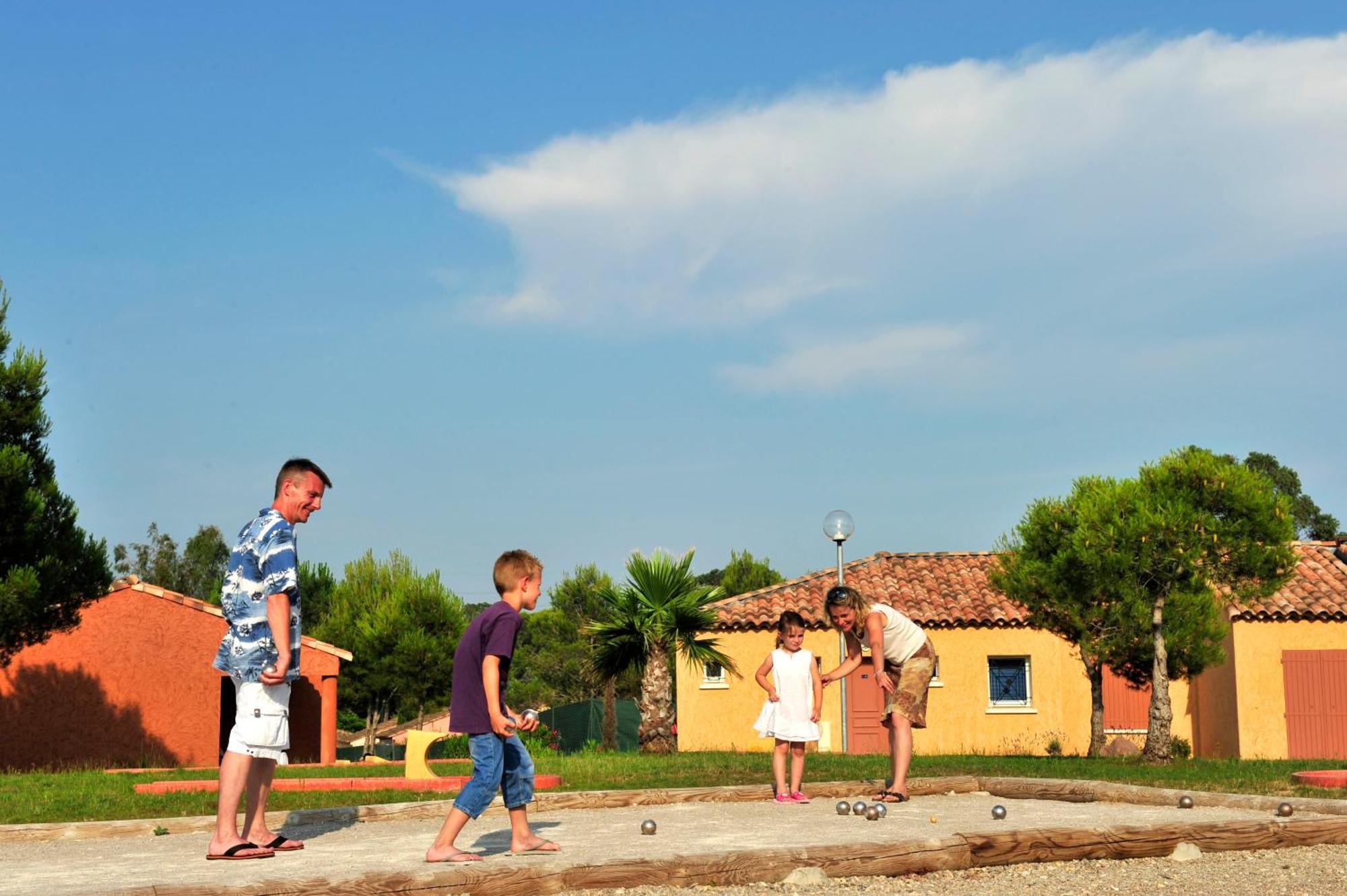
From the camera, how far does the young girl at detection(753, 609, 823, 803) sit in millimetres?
9828

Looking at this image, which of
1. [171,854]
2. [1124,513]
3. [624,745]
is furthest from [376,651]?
[171,854]

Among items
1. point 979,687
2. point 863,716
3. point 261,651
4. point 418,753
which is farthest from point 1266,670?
point 261,651

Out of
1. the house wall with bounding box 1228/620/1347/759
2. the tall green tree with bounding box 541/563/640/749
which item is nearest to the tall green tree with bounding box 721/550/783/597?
the tall green tree with bounding box 541/563/640/749

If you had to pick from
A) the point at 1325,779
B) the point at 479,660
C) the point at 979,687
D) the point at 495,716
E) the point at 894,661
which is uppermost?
the point at 479,660

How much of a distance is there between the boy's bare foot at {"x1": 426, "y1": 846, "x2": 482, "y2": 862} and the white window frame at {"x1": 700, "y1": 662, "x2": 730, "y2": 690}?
82.4ft

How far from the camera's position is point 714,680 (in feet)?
104

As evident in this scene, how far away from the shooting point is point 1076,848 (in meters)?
6.84

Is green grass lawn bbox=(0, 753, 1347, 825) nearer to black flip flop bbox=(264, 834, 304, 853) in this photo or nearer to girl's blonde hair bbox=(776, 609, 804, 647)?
girl's blonde hair bbox=(776, 609, 804, 647)

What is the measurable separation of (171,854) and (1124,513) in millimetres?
15984

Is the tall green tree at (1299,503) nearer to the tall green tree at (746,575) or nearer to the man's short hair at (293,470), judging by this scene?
the tall green tree at (746,575)

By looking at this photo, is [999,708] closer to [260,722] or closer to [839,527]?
[839,527]

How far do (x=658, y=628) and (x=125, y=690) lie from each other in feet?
35.8

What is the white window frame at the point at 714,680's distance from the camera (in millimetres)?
31422

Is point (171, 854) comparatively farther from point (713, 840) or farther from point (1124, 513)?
point (1124, 513)
